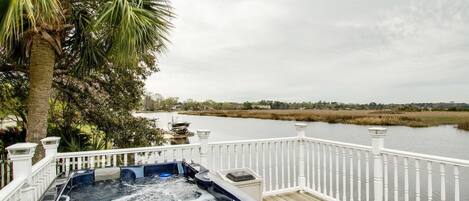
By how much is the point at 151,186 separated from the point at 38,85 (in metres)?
2.04

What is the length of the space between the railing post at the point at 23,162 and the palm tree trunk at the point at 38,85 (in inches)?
75.5

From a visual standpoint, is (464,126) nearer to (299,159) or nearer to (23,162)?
(299,159)

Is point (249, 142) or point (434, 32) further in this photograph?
point (434, 32)

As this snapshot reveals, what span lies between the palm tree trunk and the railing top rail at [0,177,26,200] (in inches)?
83.1

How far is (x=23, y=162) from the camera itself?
2.40 meters

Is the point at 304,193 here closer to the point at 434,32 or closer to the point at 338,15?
the point at 338,15

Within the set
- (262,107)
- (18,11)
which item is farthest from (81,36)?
(262,107)

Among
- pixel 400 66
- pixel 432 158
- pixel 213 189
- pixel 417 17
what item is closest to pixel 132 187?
pixel 213 189

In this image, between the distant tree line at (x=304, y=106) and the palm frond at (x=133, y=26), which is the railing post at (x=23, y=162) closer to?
the palm frond at (x=133, y=26)

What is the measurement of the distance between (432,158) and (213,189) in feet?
7.19

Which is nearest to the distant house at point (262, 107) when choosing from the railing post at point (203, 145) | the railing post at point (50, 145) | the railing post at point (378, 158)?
the railing post at point (203, 145)

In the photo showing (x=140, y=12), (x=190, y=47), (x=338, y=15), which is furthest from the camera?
(x=190, y=47)

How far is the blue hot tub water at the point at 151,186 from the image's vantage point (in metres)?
3.40

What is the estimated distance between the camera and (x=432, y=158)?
2.89 meters
